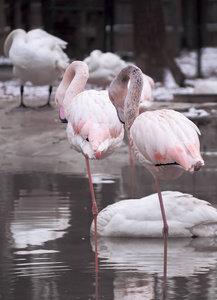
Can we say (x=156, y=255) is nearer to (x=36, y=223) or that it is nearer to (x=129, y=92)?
(x=129, y=92)

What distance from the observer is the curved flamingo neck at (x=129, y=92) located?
18.4 feet

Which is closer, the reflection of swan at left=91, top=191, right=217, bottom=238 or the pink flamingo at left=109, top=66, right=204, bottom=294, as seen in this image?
the pink flamingo at left=109, top=66, right=204, bottom=294

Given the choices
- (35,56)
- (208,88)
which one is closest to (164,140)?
(35,56)

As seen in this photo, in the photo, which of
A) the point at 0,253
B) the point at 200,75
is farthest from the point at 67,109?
the point at 200,75

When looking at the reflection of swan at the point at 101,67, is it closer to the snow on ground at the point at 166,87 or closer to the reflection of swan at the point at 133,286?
the snow on ground at the point at 166,87

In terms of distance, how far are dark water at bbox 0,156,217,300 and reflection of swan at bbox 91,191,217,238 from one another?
3.0 inches

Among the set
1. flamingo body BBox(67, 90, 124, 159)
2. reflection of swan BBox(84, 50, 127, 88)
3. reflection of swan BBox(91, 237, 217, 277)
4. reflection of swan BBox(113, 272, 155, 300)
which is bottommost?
reflection of swan BBox(84, 50, 127, 88)

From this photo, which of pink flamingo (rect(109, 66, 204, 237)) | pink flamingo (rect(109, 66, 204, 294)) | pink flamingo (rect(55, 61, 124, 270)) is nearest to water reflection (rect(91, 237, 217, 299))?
pink flamingo (rect(109, 66, 204, 294))

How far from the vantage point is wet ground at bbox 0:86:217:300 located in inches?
187

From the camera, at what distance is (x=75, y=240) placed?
5918mm

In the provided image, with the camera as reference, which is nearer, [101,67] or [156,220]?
[156,220]

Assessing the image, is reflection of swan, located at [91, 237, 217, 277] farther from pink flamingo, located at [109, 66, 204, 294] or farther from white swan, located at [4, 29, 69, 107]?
white swan, located at [4, 29, 69, 107]

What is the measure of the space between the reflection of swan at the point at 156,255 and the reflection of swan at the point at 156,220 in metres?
0.06

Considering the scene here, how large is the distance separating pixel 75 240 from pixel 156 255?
681 mm
